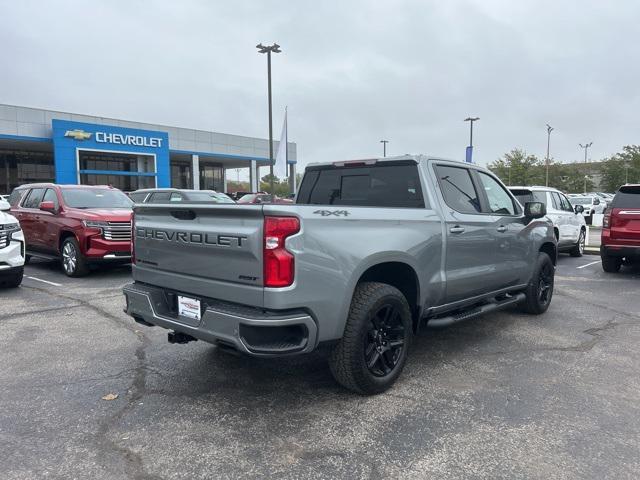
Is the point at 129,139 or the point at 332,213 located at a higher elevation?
the point at 129,139

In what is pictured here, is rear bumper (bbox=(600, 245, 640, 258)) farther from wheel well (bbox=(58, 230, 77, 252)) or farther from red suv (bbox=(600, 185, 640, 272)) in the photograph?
wheel well (bbox=(58, 230, 77, 252))

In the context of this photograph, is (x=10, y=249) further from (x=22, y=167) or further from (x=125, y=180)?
(x=22, y=167)

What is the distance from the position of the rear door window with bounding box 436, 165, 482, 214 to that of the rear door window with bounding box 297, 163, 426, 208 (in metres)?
0.31

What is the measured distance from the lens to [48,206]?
30.4 feet

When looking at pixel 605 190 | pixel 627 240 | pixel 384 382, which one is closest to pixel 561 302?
pixel 627 240

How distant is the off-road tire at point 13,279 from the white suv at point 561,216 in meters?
9.07

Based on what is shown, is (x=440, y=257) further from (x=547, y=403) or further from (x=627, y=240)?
(x=627, y=240)

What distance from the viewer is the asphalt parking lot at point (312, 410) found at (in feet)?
9.42

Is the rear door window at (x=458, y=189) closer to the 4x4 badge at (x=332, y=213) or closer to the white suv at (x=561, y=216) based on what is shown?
the 4x4 badge at (x=332, y=213)

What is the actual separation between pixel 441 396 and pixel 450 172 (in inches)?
84.0

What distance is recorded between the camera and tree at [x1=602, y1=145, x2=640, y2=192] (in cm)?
5828

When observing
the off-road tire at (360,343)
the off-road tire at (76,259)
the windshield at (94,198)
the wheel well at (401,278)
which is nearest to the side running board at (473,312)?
the wheel well at (401,278)

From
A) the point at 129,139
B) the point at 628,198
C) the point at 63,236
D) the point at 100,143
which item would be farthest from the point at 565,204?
the point at 129,139

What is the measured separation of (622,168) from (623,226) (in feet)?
197
